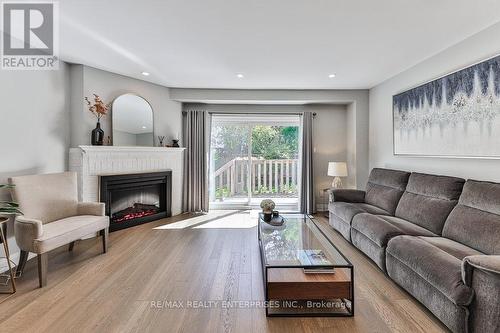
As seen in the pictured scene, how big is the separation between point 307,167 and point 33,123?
4394mm

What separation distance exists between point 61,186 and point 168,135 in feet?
7.08

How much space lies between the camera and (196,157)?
5.22m

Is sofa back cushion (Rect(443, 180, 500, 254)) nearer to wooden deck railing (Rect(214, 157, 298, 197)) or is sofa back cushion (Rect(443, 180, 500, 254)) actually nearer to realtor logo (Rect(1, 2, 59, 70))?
wooden deck railing (Rect(214, 157, 298, 197))

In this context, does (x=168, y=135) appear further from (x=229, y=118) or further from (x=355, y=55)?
(x=355, y=55)

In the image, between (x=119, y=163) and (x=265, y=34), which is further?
(x=119, y=163)

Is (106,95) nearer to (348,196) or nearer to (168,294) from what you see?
(168,294)

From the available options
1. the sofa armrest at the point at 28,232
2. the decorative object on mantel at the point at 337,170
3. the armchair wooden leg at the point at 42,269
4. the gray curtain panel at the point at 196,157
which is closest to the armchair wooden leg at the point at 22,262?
the sofa armrest at the point at 28,232

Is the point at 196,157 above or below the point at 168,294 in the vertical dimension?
above

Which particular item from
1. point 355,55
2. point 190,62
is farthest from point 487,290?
point 190,62

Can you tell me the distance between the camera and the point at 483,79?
8.36ft

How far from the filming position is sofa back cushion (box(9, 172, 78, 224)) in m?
2.65

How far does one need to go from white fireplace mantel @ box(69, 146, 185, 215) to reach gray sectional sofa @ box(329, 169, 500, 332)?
3061 millimetres

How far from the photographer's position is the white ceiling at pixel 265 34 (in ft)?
7.23

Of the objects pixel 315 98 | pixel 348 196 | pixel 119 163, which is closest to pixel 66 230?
pixel 119 163
